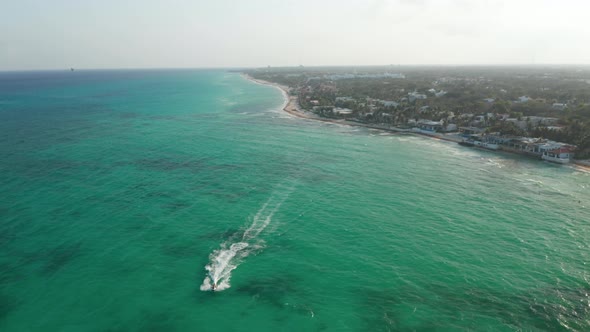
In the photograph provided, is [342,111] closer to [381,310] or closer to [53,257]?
[381,310]

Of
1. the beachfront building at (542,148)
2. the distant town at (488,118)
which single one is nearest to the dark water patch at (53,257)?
the distant town at (488,118)

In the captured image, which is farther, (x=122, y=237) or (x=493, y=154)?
(x=493, y=154)

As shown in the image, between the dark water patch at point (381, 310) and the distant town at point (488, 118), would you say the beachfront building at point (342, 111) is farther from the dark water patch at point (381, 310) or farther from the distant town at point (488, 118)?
the dark water patch at point (381, 310)

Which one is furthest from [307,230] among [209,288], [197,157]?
[197,157]

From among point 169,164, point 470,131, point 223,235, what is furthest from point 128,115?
point 470,131

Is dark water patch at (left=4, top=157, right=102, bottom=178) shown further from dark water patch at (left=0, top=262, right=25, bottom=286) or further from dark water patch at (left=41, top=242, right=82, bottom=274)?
dark water patch at (left=0, top=262, right=25, bottom=286)

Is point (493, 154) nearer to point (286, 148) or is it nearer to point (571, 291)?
point (286, 148)

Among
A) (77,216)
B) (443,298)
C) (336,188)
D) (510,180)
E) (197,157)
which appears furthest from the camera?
(197,157)

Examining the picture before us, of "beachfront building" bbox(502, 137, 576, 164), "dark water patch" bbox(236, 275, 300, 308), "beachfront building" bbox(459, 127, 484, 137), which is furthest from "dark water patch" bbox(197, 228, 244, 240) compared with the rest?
"beachfront building" bbox(459, 127, 484, 137)
